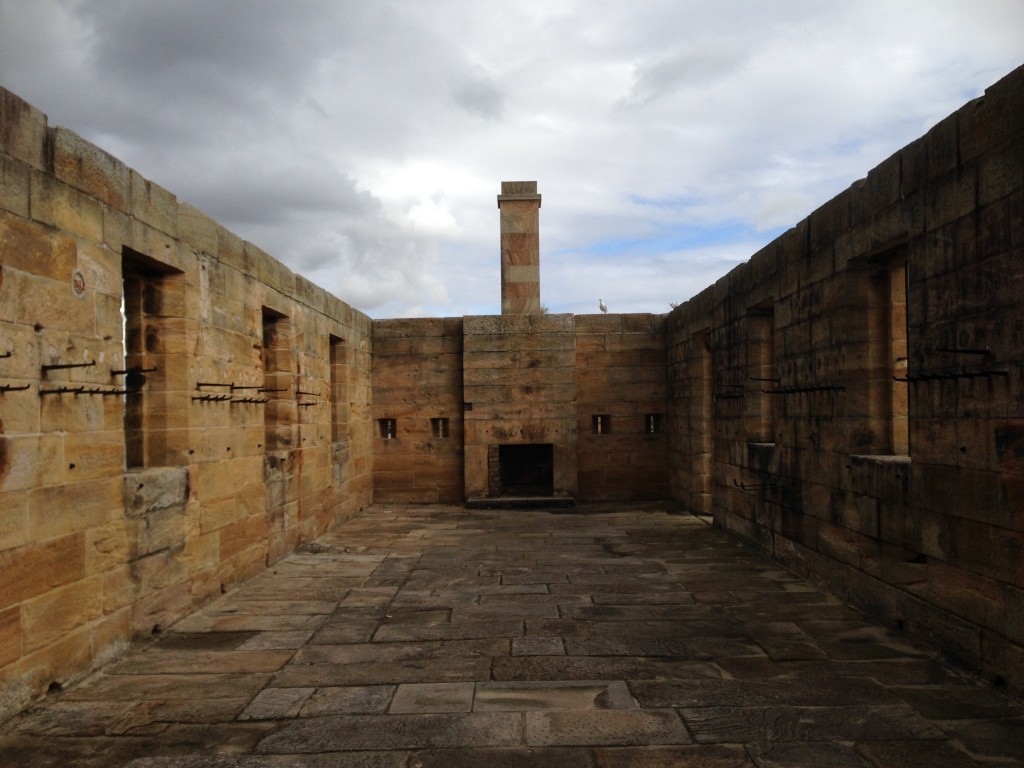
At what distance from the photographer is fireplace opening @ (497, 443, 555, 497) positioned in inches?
551

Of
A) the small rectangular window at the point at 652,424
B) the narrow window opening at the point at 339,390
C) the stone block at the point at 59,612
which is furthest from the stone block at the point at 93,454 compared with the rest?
the small rectangular window at the point at 652,424

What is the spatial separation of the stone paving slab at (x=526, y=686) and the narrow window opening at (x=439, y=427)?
5981mm

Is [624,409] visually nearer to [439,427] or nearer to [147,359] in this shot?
[439,427]

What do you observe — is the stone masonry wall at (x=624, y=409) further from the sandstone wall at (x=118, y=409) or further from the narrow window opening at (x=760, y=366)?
the sandstone wall at (x=118, y=409)

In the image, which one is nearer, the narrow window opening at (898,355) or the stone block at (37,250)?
the stone block at (37,250)

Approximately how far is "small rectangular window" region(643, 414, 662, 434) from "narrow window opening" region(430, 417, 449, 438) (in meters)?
3.46

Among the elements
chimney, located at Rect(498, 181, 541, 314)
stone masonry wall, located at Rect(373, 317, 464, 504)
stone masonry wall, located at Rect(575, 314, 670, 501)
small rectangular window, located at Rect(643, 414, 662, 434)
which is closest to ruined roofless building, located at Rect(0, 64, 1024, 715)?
stone masonry wall, located at Rect(373, 317, 464, 504)

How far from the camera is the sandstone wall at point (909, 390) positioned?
13.0ft

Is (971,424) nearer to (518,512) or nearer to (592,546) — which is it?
(592,546)

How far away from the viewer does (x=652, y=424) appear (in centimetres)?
1270

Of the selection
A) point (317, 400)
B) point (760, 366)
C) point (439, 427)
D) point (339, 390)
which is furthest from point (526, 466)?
point (760, 366)

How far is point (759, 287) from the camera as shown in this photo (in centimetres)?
784

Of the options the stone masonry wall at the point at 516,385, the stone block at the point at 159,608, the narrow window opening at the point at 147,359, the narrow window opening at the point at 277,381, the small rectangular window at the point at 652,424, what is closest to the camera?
the stone block at the point at 159,608

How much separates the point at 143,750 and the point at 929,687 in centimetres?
406
